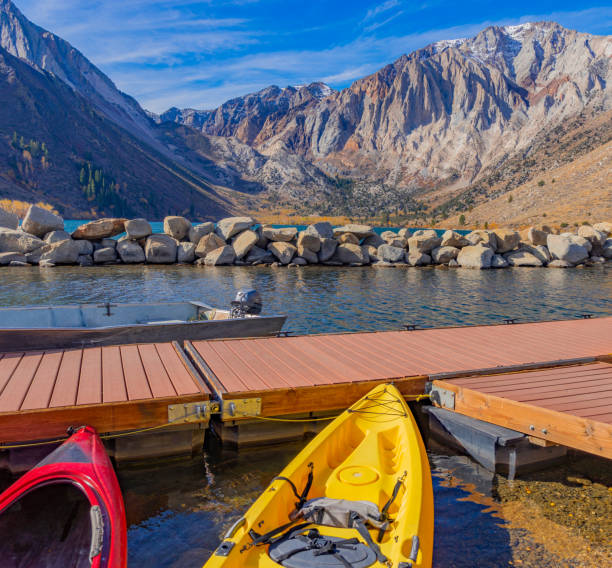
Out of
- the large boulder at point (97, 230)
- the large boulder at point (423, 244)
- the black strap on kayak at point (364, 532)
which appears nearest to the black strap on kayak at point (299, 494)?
the black strap on kayak at point (364, 532)

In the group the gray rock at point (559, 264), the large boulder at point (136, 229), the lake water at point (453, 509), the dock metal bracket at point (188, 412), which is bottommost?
the lake water at point (453, 509)

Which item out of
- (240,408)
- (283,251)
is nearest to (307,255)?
(283,251)

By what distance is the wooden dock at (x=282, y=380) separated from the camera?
6.40m

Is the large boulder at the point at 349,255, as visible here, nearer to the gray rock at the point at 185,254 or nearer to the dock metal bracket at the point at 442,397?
the gray rock at the point at 185,254

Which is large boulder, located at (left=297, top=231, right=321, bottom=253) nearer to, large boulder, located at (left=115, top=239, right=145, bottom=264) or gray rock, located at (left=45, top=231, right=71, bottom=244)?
large boulder, located at (left=115, top=239, right=145, bottom=264)

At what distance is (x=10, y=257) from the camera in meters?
31.9

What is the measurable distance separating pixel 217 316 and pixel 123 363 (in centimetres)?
482

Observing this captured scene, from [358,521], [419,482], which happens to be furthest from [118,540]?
[419,482]

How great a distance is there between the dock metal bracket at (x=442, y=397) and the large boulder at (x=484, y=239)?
33356 mm

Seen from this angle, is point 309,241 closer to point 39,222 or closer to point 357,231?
point 357,231

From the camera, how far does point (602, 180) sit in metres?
78.1

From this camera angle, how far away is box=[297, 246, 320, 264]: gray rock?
36062 mm

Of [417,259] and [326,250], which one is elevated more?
[326,250]

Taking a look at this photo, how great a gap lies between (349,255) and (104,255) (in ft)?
57.4
